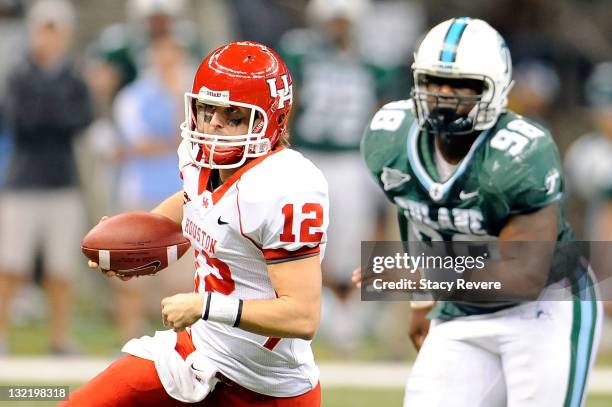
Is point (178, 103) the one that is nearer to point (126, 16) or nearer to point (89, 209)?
point (89, 209)

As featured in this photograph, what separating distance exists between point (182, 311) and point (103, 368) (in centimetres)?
383

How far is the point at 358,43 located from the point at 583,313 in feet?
15.3

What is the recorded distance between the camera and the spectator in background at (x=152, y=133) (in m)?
7.74

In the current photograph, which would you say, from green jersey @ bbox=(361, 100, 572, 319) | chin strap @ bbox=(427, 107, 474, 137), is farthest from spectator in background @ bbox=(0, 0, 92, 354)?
chin strap @ bbox=(427, 107, 474, 137)

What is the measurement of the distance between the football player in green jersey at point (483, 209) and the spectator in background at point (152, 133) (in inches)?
144

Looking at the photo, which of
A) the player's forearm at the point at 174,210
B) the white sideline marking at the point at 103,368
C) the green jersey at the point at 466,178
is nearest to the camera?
the green jersey at the point at 466,178

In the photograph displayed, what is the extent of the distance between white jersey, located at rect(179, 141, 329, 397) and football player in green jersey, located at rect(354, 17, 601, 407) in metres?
0.55

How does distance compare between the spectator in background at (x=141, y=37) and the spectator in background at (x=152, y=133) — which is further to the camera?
the spectator in background at (x=141, y=37)

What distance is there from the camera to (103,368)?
707 centimetres

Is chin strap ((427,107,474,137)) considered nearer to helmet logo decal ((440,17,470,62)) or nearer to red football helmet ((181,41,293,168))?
helmet logo decal ((440,17,470,62))

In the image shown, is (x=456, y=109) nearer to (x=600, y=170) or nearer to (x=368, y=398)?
(x=368, y=398)

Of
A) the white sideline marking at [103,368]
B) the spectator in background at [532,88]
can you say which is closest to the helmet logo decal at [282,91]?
the white sideline marking at [103,368]

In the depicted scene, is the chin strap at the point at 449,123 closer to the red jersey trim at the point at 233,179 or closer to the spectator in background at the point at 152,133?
the red jersey trim at the point at 233,179

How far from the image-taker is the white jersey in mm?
3484
